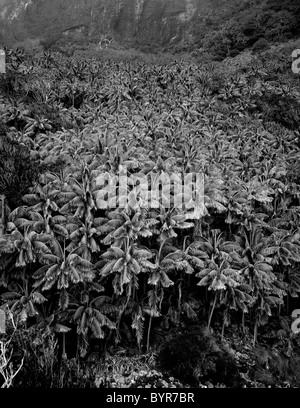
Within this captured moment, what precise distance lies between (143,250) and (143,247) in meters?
1.17

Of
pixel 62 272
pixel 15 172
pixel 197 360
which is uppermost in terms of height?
pixel 15 172

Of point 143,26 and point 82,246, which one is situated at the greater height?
point 143,26

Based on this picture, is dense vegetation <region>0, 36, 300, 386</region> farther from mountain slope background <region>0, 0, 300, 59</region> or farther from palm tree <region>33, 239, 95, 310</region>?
mountain slope background <region>0, 0, 300, 59</region>

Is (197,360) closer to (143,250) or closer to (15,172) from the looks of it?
(143,250)

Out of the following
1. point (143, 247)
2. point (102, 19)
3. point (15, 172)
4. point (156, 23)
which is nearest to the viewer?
point (143, 247)

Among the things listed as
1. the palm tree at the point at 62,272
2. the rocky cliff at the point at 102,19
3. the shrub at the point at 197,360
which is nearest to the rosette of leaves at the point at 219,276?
the shrub at the point at 197,360

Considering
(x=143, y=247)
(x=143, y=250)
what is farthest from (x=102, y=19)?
(x=143, y=250)

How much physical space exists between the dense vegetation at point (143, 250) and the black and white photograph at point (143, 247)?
109 mm

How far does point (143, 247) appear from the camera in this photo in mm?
23609

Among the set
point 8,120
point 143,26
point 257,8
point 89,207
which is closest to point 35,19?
point 143,26

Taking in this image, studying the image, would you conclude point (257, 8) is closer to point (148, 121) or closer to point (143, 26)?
point (143, 26)

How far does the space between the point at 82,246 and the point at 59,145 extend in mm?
11273

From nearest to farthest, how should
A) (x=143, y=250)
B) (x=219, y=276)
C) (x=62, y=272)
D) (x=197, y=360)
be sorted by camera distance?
(x=197, y=360)
(x=62, y=272)
(x=143, y=250)
(x=219, y=276)

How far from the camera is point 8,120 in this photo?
34719mm
